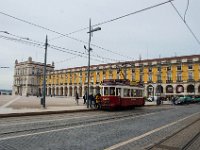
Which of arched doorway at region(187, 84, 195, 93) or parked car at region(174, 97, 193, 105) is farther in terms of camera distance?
arched doorway at region(187, 84, 195, 93)

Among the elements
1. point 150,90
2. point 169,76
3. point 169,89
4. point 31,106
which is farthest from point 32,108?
point 150,90

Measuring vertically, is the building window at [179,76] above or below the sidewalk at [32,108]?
above

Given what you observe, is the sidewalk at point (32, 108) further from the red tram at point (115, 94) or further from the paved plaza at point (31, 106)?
the red tram at point (115, 94)

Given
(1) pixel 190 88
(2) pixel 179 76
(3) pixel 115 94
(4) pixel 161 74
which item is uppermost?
(4) pixel 161 74

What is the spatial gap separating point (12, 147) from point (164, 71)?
67.4m

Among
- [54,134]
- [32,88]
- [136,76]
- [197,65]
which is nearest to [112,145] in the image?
[54,134]

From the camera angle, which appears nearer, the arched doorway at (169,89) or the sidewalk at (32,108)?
the sidewalk at (32,108)

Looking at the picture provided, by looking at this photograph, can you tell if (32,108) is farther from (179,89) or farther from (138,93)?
(179,89)

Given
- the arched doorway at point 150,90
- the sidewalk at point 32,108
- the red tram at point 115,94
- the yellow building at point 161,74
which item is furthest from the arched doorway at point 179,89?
the red tram at point 115,94

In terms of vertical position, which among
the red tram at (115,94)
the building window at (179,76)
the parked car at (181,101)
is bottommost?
the parked car at (181,101)

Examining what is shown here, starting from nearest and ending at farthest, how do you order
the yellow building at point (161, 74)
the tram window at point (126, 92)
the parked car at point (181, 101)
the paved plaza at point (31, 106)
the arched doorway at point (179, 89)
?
the paved plaza at point (31, 106) → the tram window at point (126, 92) → the parked car at point (181, 101) → the yellow building at point (161, 74) → the arched doorway at point (179, 89)

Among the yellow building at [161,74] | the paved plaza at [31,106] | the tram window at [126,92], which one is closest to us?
the paved plaza at [31,106]

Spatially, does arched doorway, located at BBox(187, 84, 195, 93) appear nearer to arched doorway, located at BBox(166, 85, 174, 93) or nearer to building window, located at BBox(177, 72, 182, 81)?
building window, located at BBox(177, 72, 182, 81)

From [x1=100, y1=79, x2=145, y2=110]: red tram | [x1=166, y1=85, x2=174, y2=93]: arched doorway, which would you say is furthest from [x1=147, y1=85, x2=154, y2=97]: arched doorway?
[x1=100, y1=79, x2=145, y2=110]: red tram
